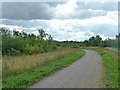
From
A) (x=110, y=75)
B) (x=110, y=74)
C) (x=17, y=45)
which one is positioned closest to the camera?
(x=110, y=75)

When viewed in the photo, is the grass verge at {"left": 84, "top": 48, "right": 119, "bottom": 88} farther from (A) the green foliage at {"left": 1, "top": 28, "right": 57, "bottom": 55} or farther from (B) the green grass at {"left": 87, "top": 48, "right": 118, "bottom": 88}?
(A) the green foliage at {"left": 1, "top": 28, "right": 57, "bottom": 55}

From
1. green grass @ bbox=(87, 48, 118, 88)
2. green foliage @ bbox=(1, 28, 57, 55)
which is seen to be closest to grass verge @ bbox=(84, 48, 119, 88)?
green grass @ bbox=(87, 48, 118, 88)

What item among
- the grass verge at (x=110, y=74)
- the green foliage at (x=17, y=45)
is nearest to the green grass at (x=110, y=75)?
the grass verge at (x=110, y=74)

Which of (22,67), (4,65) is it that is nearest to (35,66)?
(22,67)

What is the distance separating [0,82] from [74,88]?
369 centimetres

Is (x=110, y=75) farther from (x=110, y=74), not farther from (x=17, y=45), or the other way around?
(x=17, y=45)

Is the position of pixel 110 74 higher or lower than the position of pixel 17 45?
lower

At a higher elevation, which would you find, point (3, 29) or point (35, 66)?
point (3, 29)

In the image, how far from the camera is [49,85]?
885 cm

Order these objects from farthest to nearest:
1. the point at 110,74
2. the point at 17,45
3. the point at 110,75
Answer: the point at 17,45
the point at 110,74
the point at 110,75

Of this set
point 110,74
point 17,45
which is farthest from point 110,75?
point 17,45

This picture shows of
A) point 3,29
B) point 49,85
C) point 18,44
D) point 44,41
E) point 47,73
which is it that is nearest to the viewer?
point 49,85

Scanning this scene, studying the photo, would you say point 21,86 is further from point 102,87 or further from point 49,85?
point 102,87

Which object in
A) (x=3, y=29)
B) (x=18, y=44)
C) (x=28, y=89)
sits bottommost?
(x=28, y=89)
